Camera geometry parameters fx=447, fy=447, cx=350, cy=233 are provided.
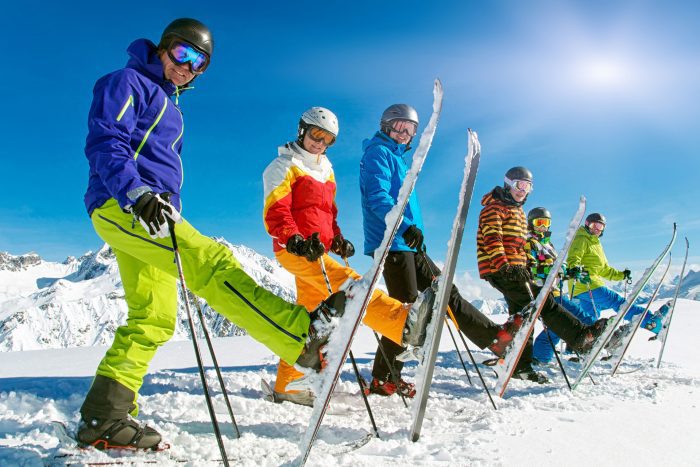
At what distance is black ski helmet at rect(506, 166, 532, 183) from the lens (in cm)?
537

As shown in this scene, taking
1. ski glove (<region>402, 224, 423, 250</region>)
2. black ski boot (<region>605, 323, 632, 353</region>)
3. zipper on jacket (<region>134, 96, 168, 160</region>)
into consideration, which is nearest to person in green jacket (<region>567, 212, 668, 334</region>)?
black ski boot (<region>605, 323, 632, 353</region>)

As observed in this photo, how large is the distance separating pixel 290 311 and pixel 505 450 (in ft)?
4.24

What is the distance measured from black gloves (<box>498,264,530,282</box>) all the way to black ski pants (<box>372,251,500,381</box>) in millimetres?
992

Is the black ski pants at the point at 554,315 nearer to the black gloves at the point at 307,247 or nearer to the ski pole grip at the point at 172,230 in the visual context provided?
the black gloves at the point at 307,247

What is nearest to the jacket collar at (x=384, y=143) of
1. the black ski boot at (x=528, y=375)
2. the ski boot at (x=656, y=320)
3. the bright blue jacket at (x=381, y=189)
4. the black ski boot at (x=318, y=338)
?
the bright blue jacket at (x=381, y=189)

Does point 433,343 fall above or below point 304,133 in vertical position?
below

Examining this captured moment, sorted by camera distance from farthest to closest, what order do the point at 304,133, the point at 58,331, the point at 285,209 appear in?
the point at 58,331 < the point at 304,133 < the point at 285,209

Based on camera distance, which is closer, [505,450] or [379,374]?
[505,450]

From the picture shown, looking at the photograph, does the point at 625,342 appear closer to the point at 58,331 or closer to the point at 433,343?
the point at 433,343

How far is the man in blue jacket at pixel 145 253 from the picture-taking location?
214 cm

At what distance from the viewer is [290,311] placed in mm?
2168

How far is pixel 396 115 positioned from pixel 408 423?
9.43 ft

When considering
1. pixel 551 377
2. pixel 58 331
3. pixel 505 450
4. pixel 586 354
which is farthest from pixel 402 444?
pixel 58 331

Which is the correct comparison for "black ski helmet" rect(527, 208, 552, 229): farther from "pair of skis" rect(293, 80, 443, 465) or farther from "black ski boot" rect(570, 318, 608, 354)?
"pair of skis" rect(293, 80, 443, 465)
